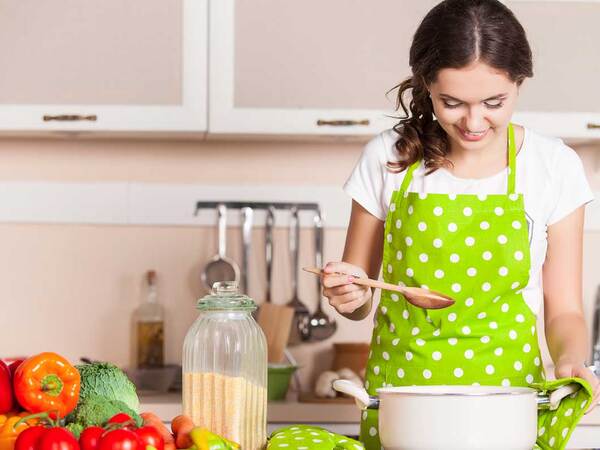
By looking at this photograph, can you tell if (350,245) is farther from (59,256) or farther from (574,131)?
(59,256)

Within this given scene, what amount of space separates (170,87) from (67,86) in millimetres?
253

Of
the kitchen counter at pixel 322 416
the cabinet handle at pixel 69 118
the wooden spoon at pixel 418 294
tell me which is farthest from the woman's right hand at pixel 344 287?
the cabinet handle at pixel 69 118

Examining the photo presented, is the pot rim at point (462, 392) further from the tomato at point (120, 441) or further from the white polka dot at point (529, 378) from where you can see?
the white polka dot at point (529, 378)

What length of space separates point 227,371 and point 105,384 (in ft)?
0.49

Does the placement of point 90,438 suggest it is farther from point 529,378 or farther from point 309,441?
point 529,378

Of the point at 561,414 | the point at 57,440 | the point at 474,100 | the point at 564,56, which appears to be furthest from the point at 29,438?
the point at 564,56

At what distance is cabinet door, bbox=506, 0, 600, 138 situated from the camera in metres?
2.55

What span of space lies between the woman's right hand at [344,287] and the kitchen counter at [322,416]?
98cm

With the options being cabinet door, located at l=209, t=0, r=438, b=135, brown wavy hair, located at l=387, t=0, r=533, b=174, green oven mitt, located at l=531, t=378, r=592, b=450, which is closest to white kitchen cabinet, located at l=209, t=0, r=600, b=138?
cabinet door, located at l=209, t=0, r=438, b=135

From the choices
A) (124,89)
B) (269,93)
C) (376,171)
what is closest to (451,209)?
(376,171)

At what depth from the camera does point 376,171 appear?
5.49ft

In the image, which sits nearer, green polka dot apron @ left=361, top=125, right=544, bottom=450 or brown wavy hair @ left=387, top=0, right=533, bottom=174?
brown wavy hair @ left=387, top=0, right=533, bottom=174

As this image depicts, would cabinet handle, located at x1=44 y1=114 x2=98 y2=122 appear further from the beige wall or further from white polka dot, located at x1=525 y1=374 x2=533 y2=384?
white polka dot, located at x1=525 y1=374 x2=533 y2=384

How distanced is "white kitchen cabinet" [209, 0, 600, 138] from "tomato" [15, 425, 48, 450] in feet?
4.96
